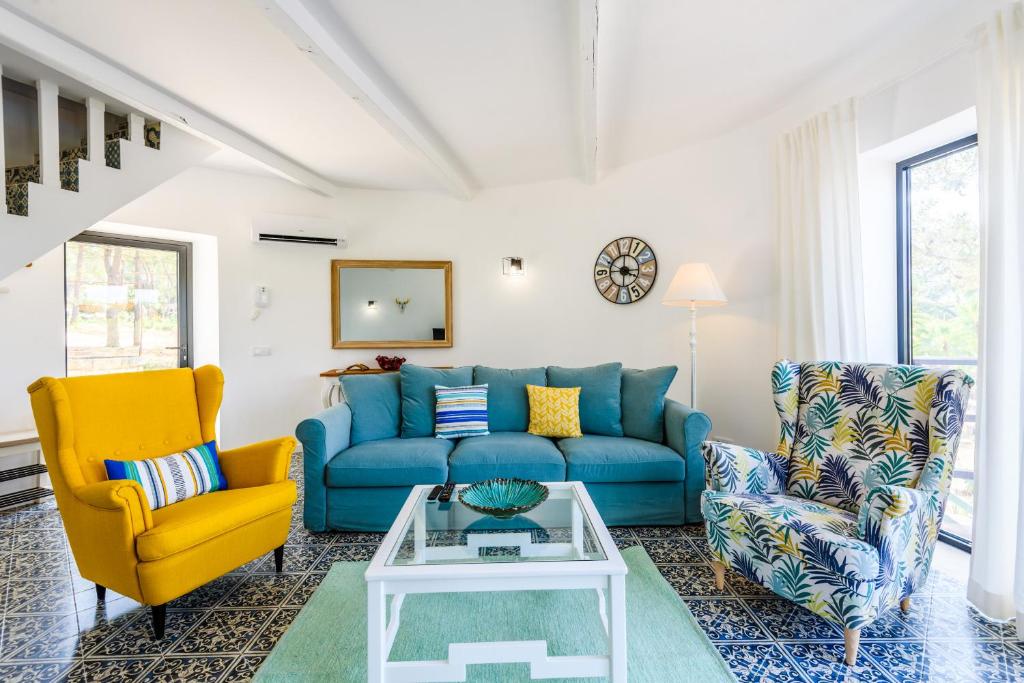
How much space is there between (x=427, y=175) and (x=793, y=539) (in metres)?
3.76

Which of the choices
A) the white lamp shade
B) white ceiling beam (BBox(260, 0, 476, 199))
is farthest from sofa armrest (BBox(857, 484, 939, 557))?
white ceiling beam (BBox(260, 0, 476, 199))

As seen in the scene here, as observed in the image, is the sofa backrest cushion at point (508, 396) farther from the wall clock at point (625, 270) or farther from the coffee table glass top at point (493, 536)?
the wall clock at point (625, 270)

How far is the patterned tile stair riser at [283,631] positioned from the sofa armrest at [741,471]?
437mm

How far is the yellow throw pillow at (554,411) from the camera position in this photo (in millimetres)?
3084

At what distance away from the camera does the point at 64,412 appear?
1770mm

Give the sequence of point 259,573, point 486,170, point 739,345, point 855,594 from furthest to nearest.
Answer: point 486,170
point 739,345
point 259,573
point 855,594

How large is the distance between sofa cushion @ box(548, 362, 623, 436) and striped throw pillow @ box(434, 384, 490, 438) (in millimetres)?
614

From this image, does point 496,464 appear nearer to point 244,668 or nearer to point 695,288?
point 244,668

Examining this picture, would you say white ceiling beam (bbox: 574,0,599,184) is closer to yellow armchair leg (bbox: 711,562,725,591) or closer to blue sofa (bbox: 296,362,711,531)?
blue sofa (bbox: 296,362,711,531)

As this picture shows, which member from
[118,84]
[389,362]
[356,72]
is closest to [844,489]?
[356,72]

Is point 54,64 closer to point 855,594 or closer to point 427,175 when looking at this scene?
point 427,175

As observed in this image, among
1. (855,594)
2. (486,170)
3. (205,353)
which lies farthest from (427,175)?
(855,594)

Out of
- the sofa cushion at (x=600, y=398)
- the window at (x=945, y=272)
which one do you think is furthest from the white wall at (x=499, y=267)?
the sofa cushion at (x=600, y=398)

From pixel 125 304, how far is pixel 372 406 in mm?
2700
